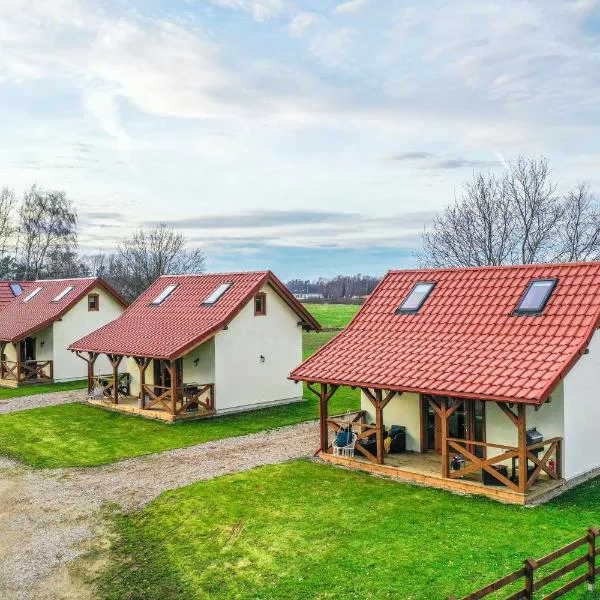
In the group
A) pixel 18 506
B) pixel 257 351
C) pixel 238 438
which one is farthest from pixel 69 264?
pixel 18 506

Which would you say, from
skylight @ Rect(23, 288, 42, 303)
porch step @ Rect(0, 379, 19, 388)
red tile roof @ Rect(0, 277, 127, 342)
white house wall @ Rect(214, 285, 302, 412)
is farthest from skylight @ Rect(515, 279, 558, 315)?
skylight @ Rect(23, 288, 42, 303)

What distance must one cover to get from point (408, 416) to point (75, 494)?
29.6 ft

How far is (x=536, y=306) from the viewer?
16.0 m

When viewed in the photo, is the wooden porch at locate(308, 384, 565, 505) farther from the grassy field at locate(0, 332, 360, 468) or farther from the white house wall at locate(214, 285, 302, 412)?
the white house wall at locate(214, 285, 302, 412)

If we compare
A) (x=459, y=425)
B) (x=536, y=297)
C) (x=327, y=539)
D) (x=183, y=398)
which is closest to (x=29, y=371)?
(x=183, y=398)

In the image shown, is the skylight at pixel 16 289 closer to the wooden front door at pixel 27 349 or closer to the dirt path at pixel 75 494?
the wooden front door at pixel 27 349

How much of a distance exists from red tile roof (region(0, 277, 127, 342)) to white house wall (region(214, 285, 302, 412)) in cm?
1275

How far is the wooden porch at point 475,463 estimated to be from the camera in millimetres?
13484

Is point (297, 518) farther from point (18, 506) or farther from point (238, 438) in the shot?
point (238, 438)

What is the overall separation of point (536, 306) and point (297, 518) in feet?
27.0

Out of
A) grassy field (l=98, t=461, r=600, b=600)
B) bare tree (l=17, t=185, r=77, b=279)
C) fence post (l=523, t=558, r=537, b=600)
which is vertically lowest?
grassy field (l=98, t=461, r=600, b=600)

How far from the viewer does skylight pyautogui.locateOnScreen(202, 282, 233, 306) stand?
25.8 metres

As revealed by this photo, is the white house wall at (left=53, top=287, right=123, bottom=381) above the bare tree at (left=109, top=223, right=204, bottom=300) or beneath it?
beneath

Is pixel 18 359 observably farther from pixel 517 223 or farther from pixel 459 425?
pixel 517 223
